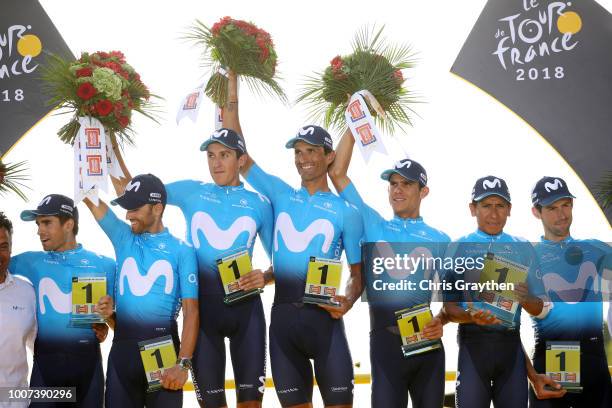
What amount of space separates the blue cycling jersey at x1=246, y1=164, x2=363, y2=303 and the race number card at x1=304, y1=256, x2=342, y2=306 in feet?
0.28

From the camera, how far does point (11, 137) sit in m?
5.73

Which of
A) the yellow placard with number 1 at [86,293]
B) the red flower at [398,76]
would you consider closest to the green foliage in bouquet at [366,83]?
the red flower at [398,76]

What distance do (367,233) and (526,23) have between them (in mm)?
2023

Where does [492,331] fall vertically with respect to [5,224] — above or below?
below

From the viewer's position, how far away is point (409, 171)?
463 centimetres

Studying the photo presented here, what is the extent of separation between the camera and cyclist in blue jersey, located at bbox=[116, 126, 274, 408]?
443 cm

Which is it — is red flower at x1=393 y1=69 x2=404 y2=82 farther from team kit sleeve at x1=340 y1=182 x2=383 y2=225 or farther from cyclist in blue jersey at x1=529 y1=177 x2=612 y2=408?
cyclist in blue jersey at x1=529 y1=177 x2=612 y2=408

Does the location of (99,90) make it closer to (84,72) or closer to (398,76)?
(84,72)

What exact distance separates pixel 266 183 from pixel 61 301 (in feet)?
4.12

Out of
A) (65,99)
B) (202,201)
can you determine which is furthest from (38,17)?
(202,201)

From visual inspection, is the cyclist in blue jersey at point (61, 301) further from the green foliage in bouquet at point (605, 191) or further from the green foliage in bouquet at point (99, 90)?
the green foliage in bouquet at point (605, 191)

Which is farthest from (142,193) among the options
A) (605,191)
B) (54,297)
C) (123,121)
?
(605,191)

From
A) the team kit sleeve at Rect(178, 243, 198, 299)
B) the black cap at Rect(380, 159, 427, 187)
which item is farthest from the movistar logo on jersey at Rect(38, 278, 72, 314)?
the black cap at Rect(380, 159, 427, 187)

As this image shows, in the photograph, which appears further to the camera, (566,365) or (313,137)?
(313,137)
